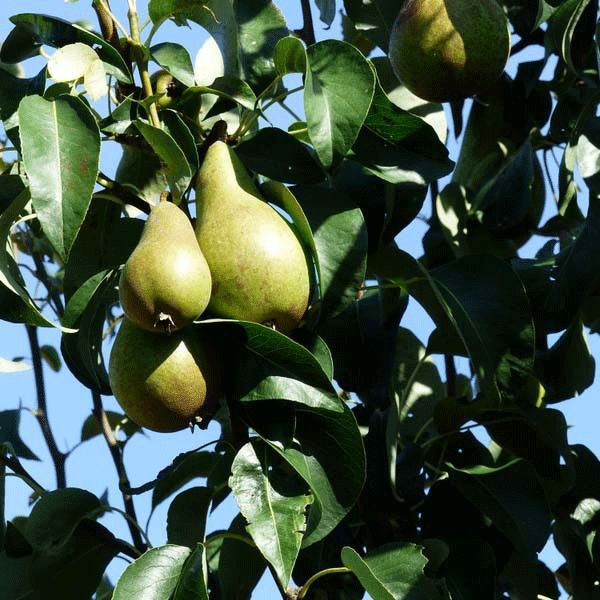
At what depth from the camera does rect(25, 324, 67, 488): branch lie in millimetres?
1881

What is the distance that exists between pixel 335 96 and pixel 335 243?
0.15 metres

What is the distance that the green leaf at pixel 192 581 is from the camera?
1281 mm

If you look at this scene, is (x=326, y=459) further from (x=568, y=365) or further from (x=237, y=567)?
(x=568, y=365)

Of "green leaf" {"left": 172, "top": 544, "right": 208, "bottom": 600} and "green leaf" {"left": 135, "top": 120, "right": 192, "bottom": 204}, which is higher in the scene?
"green leaf" {"left": 135, "top": 120, "right": 192, "bottom": 204}

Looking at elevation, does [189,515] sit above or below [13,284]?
below

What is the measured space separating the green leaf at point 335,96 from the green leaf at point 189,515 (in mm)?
446

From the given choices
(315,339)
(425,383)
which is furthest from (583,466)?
(315,339)

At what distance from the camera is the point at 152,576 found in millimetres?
1309

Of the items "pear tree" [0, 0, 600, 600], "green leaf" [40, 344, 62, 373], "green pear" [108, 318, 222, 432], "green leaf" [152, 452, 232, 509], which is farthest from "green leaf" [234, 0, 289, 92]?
"green leaf" [40, 344, 62, 373]

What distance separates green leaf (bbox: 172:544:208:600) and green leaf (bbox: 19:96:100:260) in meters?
0.34

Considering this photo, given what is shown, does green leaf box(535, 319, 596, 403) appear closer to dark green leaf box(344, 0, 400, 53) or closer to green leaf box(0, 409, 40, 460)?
dark green leaf box(344, 0, 400, 53)

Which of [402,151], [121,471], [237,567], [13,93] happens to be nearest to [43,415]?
[121,471]

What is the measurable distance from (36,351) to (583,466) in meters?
0.77

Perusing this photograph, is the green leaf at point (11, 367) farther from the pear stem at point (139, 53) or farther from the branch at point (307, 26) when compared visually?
the branch at point (307, 26)
